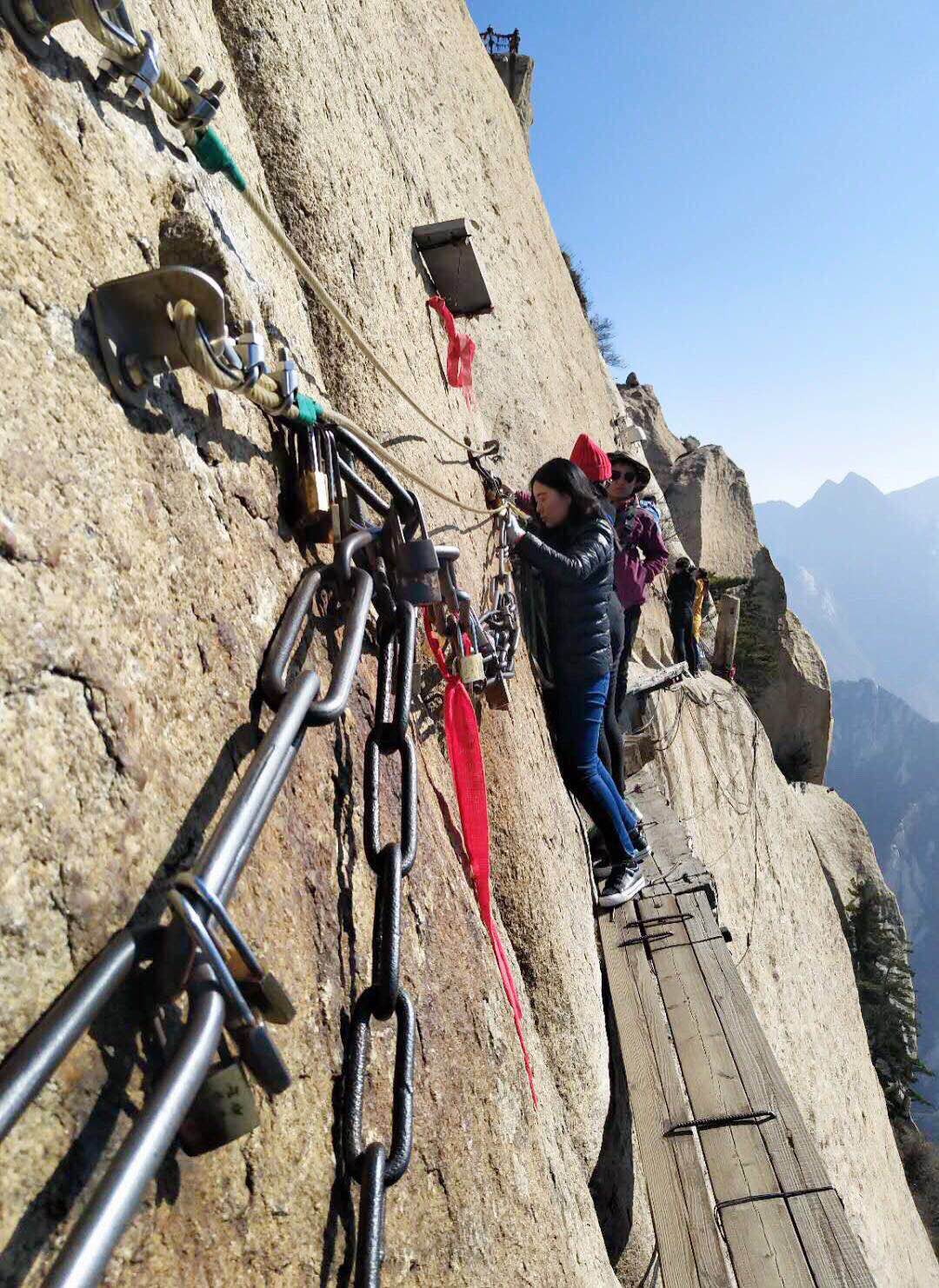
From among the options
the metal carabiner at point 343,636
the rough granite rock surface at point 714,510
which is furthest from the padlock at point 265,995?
the rough granite rock surface at point 714,510

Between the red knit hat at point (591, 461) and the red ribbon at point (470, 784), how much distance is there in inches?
79.7

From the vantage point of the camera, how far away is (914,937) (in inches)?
3617

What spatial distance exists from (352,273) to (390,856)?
2446mm

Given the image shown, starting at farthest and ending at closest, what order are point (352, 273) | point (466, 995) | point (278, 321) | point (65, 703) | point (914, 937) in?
point (914, 937), point (352, 273), point (278, 321), point (466, 995), point (65, 703)

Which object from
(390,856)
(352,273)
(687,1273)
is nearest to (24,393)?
(390,856)

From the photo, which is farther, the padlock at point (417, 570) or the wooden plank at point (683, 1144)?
the wooden plank at point (683, 1144)

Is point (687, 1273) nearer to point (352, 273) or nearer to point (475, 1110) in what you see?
point (475, 1110)

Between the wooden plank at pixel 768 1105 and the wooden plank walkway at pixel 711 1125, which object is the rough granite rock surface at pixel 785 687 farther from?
the wooden plank walkway at pixel 711 1125

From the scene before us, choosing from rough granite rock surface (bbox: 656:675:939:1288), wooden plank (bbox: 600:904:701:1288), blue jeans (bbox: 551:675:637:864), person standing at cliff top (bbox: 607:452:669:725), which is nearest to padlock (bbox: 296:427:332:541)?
blue jeans (bbox: 551:675:637:864)

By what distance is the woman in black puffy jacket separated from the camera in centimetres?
390

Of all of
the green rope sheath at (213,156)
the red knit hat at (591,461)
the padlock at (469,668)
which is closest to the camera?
the green rope sheath at (213,156)

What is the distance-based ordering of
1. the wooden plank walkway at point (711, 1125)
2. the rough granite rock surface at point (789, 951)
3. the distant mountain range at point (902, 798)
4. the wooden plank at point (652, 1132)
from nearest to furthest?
the wooden plank walkway at point (711, 1125)
the wooden plank at point (652, 1132)
the rough granite rock surface at point (789, 951)
the distant mountain range at point (902, 798)

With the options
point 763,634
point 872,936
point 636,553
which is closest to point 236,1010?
point 636,553

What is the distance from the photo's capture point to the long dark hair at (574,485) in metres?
3.90
